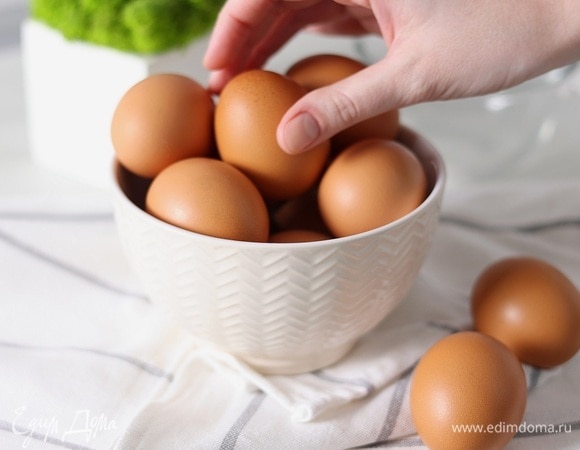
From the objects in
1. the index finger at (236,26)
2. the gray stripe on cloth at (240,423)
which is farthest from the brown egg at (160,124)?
the gray stripe on cloth at (240,423)

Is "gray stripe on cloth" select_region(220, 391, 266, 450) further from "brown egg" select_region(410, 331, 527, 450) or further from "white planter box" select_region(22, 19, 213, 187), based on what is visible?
"white planter box" select_region(22, 19, 213, 187)

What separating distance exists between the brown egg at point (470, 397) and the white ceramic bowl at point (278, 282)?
9cm

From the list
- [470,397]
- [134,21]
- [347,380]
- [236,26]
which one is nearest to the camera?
[470,397]

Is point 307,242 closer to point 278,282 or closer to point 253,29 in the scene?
point 278,282

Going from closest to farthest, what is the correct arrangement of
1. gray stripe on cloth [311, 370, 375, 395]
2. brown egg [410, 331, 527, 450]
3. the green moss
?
brown egg [410, 331, 527, 450] → gray stripe on cloth [311, 370, 375, 395] → the green moss

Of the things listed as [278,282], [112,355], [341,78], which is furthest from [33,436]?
[341,78]

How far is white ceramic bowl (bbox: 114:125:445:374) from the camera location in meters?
0.71

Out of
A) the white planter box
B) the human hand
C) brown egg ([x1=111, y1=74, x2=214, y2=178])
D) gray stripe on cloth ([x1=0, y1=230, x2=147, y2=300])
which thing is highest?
the human hand

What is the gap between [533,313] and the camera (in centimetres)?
82

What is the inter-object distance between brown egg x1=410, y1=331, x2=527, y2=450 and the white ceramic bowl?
0.09m

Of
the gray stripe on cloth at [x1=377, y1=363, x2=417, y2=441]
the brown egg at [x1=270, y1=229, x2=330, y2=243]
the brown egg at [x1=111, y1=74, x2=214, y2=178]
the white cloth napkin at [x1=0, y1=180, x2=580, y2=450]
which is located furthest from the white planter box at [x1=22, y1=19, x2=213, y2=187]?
the gray stripe on cloth at [x1=377, y1=363, x2=417, y2=441]

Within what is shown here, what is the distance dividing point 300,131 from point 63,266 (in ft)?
1.36

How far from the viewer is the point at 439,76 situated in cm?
77

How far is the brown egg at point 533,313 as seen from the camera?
81 centimetres
